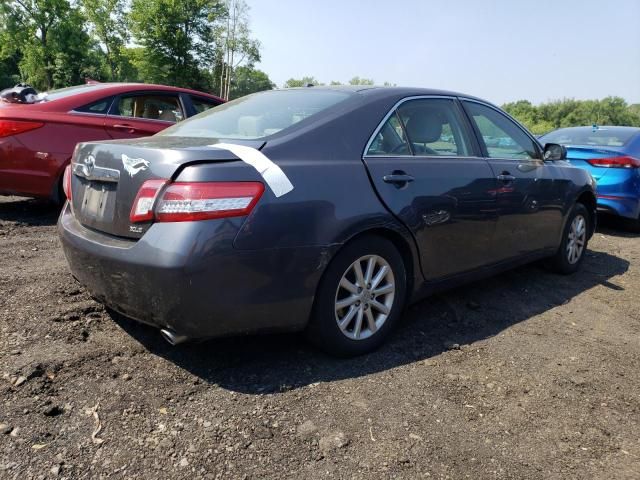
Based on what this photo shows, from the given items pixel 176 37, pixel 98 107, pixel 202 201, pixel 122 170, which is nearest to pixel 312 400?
pixel 202 201

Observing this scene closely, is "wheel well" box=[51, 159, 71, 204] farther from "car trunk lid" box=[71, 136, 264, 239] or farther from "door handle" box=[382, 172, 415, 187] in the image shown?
"door handle" box=[382, 172, 415, 187]

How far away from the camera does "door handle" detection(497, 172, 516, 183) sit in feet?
12.5

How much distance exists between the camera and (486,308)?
3.94 metres

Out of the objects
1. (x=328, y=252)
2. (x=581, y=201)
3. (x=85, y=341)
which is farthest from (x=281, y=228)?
(x=581, y=201)

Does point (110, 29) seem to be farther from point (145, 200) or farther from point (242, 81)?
point (145, 200)

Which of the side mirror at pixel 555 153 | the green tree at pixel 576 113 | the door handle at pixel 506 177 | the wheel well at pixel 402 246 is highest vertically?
the green tree at pixel 576 113

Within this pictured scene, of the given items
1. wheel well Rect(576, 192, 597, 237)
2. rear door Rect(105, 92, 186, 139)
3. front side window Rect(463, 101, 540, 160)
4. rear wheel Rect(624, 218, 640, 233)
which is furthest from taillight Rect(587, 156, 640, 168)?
rear door Rect(105, 92, 186, 139)

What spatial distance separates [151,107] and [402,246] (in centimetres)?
455

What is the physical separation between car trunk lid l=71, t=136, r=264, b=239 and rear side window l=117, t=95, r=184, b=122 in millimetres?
3456

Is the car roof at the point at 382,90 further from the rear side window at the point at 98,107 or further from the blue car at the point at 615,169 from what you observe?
the blue car at the point at 615,169

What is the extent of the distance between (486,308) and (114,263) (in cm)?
268

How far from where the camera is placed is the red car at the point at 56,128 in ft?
17.5

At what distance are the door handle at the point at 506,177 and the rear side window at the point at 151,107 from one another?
432 cm

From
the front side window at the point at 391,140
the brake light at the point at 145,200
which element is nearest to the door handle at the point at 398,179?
the front side window at the point at 391,140
